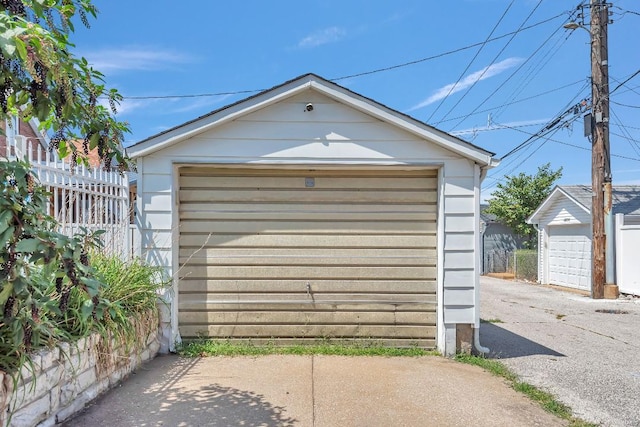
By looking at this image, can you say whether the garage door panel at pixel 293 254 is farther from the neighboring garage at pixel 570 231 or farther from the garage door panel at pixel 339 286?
the neighboring garage at pixel 570 231

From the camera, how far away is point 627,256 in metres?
11.3

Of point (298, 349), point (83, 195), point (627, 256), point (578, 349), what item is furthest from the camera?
point (627, 256)

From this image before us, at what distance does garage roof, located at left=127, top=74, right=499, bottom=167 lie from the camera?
489cm

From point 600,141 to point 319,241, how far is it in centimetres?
965

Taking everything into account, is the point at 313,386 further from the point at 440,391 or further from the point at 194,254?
the point at 194,254

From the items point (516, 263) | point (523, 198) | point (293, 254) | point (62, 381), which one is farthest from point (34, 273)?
point (523, 198)

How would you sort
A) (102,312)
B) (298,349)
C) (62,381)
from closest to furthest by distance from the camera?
(102,312)
(62,381)
(298,349)

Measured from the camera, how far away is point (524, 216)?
20266 millimetres

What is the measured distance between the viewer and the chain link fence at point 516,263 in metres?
16.2

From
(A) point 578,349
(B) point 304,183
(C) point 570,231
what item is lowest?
(A) point 578,349

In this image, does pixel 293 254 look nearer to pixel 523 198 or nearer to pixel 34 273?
pixel 34 273

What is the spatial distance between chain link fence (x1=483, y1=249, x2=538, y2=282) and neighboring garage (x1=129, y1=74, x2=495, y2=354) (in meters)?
12.8

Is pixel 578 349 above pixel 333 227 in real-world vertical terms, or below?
below

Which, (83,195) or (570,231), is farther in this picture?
(570,231)
